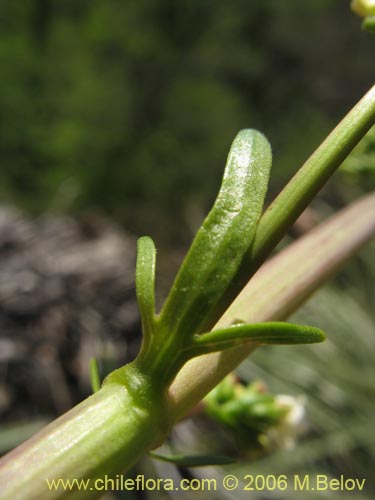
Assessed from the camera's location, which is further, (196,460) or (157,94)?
(157,94)

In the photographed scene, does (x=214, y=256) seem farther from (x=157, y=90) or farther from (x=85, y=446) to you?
(x=157, y=90)

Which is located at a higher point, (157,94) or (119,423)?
(119,423)

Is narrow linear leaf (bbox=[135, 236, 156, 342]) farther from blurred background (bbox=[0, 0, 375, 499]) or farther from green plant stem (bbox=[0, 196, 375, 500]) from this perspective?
blurred background (bbox=[0, 0, 375, 499])

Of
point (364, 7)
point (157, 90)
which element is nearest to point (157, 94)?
point (157, 90)

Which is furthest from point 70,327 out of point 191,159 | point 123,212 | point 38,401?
point 191,159

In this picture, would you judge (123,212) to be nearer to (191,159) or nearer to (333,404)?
(191,159)

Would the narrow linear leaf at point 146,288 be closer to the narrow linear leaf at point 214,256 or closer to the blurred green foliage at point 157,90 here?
the narrow linear leaf at point 214,256

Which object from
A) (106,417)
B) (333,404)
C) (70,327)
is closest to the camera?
(106,417)
